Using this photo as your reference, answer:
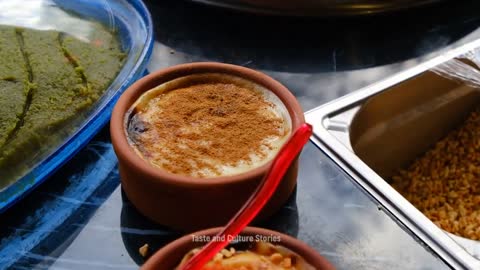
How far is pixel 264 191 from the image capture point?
0.67m

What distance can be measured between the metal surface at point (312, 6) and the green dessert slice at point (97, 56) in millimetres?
392

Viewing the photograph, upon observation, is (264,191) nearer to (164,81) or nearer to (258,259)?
(258,259)

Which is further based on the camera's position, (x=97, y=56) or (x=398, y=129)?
(x=398, y=129)

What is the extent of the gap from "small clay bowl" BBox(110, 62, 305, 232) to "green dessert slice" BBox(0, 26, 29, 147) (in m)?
0.21

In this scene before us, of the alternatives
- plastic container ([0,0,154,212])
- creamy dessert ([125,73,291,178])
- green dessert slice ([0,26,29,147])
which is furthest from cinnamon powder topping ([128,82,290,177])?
green dessert slice ([0,26,29,147])

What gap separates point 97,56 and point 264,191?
764 mm

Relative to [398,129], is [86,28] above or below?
above

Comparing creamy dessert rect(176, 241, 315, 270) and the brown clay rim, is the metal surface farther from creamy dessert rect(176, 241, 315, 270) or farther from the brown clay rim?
creamy dessert rect(176, 241, 315, 270)

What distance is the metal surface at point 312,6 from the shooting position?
1.60 metres

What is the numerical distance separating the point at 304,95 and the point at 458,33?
60 cm

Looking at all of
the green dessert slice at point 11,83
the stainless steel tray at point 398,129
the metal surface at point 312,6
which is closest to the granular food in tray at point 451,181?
the stainless steel tray at point 398,129

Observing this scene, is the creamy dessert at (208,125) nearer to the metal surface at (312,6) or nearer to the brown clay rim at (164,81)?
the brown clay rim at (164,81)

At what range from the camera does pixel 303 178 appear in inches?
45.2

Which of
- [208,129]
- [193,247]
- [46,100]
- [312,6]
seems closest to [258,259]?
[193,247]
